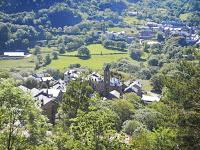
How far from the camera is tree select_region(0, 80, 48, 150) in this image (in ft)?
73.8

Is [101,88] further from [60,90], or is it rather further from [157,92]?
[157,92]

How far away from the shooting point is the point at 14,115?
74.2ft

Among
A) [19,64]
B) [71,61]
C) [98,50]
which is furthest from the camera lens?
[98,50]

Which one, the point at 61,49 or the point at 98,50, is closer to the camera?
the point at 61,49

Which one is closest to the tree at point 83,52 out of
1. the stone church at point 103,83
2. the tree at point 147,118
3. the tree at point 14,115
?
the stone church at point 103,83

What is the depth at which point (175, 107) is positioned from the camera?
31641 mm

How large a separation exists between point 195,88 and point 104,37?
364ft

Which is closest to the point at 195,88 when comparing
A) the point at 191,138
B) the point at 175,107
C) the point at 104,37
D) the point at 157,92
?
the point at 175,107

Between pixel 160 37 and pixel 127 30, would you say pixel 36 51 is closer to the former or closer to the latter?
pixel 160 37

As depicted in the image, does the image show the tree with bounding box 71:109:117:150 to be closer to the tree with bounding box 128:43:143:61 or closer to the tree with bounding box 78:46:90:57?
the tree with bounding box 78:46:90:57

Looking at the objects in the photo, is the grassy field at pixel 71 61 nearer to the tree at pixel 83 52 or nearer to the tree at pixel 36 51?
the tree at pixel 83 52

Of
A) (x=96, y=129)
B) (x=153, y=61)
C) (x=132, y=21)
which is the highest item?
(x=96, y=129)

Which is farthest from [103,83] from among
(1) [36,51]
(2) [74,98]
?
(1) [36,51]

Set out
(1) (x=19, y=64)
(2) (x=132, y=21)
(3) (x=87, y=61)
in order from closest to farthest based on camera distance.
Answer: (3) (x=87, y=61), (1) (x=19, y=64), (2) (x=132, y=21)
